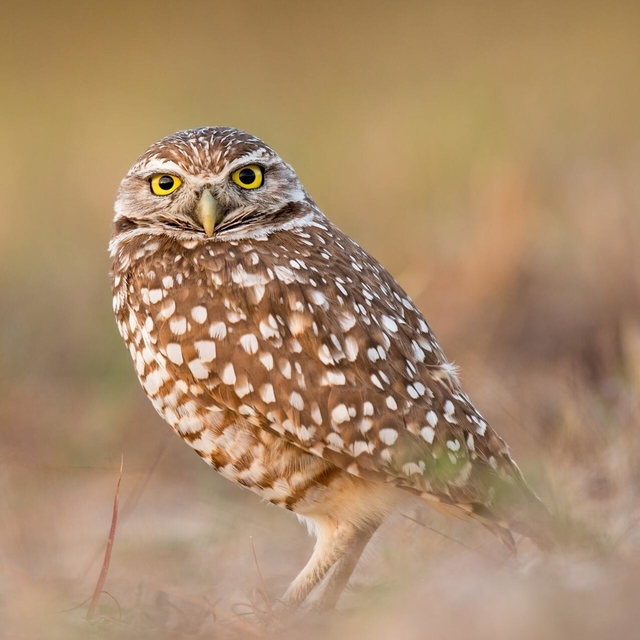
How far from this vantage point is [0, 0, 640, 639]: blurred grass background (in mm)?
3295

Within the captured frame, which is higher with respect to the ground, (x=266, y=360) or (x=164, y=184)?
(x=164, y=184)

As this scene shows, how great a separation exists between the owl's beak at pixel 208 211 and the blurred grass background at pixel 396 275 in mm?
1041

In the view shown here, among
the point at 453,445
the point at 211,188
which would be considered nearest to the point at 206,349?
the point at 211,188

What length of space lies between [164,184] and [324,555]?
1.44 metres

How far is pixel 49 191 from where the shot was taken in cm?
984

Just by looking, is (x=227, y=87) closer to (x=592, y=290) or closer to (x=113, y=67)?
(x=113, y=67)

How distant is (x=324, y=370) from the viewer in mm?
3283

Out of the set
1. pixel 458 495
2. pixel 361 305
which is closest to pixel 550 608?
pixel 458 495

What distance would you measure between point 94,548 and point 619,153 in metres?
5.35

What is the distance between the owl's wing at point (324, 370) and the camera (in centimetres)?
322

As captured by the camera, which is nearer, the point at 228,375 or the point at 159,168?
the point at 228,375

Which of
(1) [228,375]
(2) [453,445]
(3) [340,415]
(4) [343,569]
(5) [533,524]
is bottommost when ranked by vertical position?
(4) [343,569]

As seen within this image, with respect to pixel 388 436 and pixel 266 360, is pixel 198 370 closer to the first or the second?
pixel 266 360

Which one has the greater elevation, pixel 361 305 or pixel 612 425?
pixel 361 305
